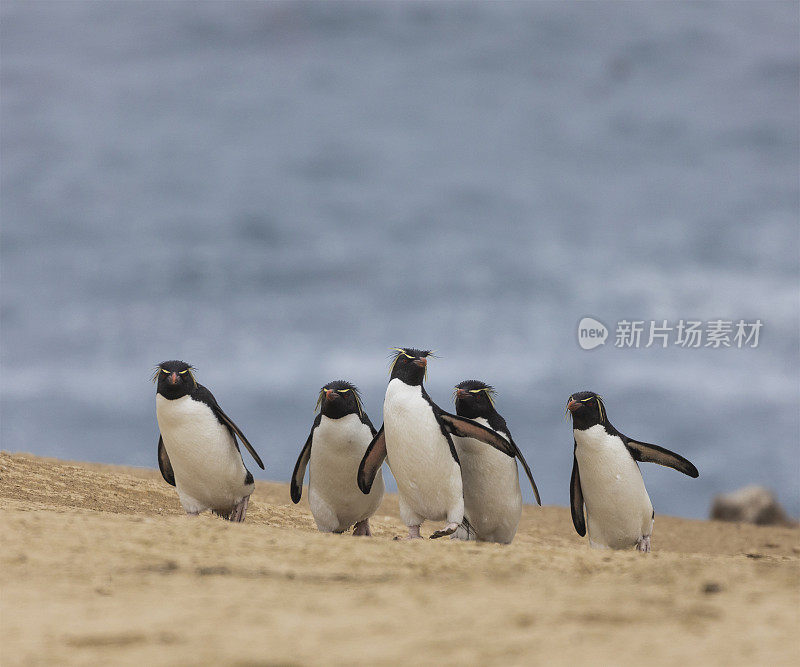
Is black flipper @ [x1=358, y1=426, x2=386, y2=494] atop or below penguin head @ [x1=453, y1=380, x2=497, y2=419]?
below

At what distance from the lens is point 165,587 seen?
446 centimetres

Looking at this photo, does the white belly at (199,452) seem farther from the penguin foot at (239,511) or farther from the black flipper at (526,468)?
the black flipper at (526,468)

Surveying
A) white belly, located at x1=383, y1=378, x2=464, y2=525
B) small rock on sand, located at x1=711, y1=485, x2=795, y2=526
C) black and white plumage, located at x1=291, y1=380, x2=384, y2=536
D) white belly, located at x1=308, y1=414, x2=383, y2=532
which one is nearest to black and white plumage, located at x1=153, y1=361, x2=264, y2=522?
black and white plumage, located at x1=291, y1=380, x2=384, y2=536

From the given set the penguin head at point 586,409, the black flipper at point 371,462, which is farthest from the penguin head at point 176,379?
the penguin head at point 586,409

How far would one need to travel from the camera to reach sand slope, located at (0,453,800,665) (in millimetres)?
3484

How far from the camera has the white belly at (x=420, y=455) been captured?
7.27 meters

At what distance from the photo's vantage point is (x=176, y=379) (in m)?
8.03

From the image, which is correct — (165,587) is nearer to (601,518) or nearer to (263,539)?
(263,539)

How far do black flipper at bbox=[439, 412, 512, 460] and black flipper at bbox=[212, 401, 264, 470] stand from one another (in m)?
2.03

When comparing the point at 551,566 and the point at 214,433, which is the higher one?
the point at 214,433

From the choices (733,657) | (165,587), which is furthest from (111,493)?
(733,657)

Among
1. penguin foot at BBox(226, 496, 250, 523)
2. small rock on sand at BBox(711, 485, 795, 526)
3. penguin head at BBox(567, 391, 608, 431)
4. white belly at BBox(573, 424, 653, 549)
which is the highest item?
penguin head at BBox(567, 391, 608, 431)

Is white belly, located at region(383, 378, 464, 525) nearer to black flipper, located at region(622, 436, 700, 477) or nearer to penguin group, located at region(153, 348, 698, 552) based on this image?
penguin group, located at region(153, 348, 698, 552)

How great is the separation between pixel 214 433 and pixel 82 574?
348 centimetres
